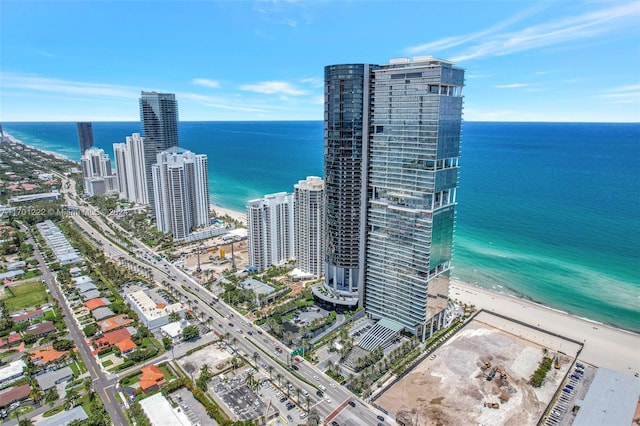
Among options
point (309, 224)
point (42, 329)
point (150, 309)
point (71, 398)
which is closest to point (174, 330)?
point (150, 309)

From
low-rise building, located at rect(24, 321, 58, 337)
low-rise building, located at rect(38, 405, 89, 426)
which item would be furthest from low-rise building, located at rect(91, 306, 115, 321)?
low-rise building, located at rect(38, 405, 89, 426)

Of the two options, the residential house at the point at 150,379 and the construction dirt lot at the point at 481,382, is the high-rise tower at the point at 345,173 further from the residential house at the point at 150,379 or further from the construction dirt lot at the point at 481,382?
the residential house at the point at 150,379

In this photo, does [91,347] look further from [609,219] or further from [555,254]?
[609,219]

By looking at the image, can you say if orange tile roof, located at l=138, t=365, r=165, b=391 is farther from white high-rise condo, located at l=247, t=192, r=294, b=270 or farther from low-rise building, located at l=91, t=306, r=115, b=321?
white high-rise condo, located at l=247, t=192, r=294, b=270

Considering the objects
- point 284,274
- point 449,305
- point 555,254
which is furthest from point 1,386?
point 555,254

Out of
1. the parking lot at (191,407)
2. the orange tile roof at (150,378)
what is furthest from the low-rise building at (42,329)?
the parking lot at (191,407)

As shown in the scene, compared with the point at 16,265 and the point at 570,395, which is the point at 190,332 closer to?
the point at 570,395
